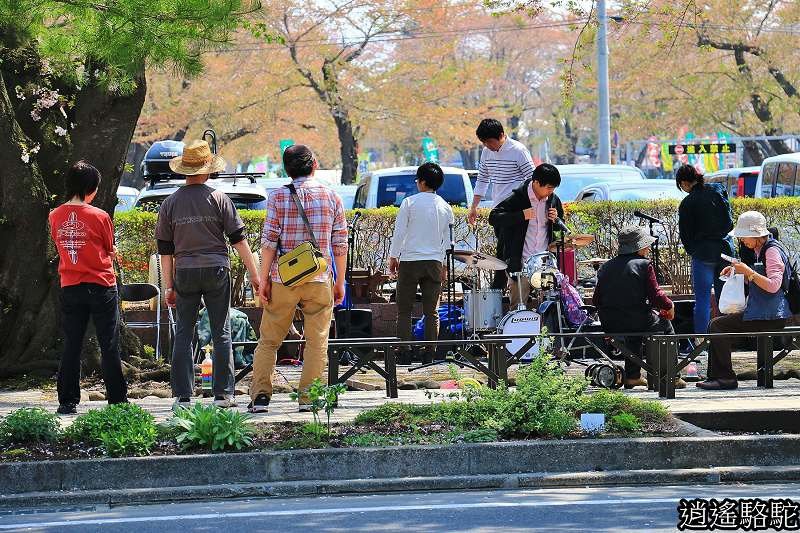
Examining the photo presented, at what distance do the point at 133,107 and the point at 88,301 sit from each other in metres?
3.29

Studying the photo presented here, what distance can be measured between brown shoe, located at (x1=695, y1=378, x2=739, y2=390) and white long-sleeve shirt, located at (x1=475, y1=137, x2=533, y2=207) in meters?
3.07

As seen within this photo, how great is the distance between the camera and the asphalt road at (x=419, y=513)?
23.1ft

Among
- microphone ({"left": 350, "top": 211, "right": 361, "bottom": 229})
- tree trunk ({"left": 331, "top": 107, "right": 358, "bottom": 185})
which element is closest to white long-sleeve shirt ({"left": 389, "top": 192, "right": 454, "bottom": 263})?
microphone ({"left": 350, "top": 211, "right": 361, "bottom": 229})

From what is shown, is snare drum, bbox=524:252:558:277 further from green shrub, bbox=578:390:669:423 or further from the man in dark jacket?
green shrub, bbox=578:390:669:423

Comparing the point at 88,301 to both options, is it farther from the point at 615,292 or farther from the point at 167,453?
the point at 615,292

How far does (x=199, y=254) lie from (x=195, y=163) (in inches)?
27.5

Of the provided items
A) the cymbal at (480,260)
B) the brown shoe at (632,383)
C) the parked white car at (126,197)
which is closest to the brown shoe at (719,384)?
the brown shoe at (632,383)

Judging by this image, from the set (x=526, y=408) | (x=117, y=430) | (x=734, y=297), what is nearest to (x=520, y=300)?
(x=734, y=297)

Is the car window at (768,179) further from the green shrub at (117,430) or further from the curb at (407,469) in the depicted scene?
the green shrub at (117,430)

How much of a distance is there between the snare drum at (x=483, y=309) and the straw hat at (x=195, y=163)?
4030 millimetres

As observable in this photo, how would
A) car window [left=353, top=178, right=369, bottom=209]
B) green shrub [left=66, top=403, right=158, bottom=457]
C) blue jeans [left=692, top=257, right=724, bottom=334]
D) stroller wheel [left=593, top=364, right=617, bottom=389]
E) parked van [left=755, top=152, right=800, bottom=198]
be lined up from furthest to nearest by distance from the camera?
parked van [left=755, top=152, right=800, bottom=198] → car window [left=353, top=178, right=369, bottom=209] → blue jeans [left=692, top=257, right=724, bottom=334] → stroller wheel [left=593, top=364, right=617, bottom=389] → green shrub [left=66, top=403, right=158, bottom=457]

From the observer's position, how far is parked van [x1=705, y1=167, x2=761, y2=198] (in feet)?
100

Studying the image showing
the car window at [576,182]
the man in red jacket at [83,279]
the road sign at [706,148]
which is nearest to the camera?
the man in red jacket at [83,279]

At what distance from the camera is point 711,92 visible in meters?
45.0
